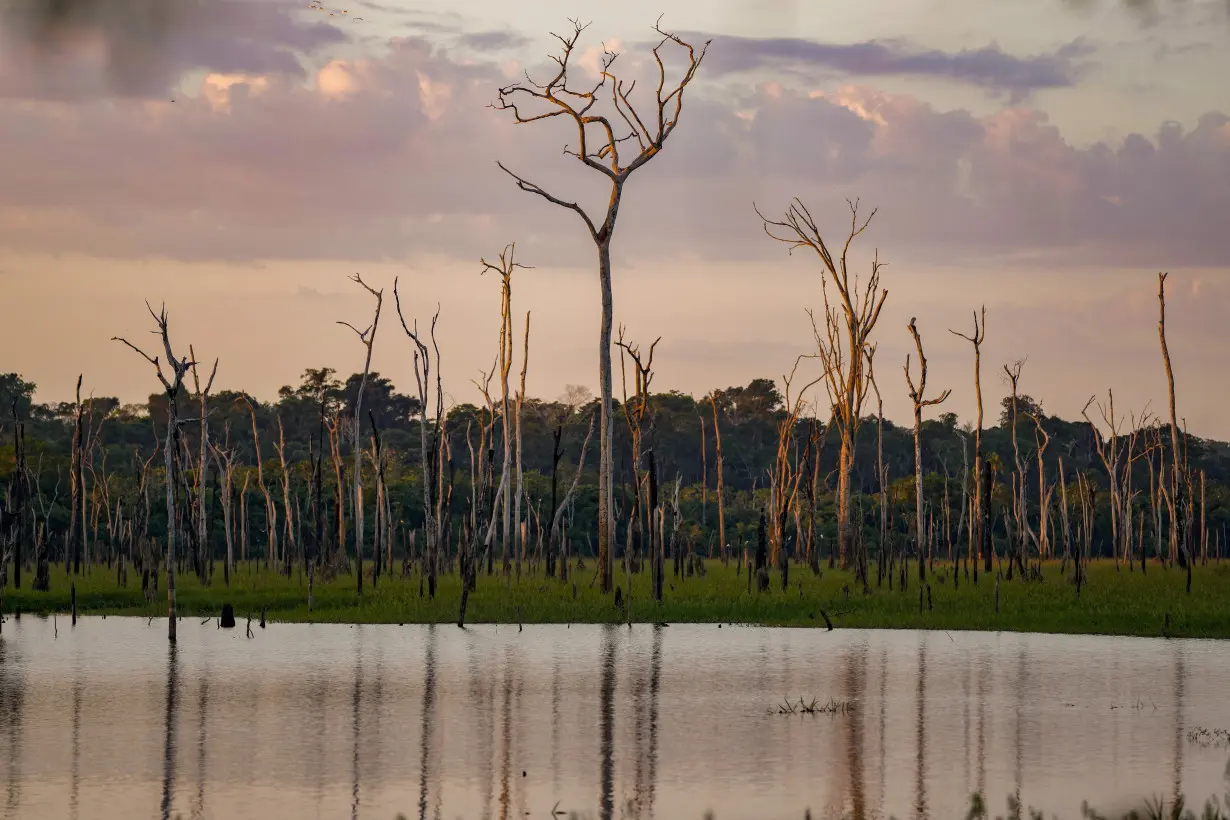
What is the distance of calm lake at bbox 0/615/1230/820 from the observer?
Answer: 14.0 meters

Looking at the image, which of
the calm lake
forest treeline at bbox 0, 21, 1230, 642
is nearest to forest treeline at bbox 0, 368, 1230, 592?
forest treeline at bbox 0, 21, 1230, 642

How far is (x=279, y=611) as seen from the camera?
3769 centimetres

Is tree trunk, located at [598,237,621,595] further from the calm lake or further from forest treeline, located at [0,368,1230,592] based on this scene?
forest treeline, located at [0,368,1230,592]

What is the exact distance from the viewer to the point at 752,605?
3512cm

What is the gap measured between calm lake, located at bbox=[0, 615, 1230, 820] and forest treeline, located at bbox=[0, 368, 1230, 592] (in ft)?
133

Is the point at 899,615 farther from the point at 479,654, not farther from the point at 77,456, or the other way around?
the point at 77,456

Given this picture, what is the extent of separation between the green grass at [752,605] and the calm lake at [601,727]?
3250mm

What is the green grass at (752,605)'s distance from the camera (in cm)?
3209

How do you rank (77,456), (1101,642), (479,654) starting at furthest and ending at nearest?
1. (77,456)
2. (1101,642)
3. (479,654)

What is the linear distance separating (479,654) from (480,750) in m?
10.2

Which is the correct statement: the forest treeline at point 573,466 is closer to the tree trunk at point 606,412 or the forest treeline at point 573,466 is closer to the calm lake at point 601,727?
the tree trunk at point 606,412

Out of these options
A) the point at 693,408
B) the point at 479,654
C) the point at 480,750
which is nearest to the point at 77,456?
the point at 479,654

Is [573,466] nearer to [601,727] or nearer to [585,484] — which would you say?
[585,484]

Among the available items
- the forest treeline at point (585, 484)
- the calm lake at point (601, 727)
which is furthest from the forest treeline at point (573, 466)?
the calm lake at point (601, 727)
